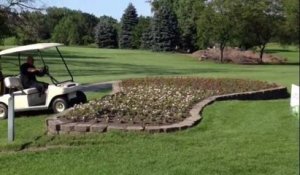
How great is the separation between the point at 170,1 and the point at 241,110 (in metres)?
73.4

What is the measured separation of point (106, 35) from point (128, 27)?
379 cm

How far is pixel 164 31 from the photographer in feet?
225

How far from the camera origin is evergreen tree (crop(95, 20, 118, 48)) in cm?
7044

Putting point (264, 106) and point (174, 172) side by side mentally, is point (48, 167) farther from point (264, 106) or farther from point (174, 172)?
point (264, 106)

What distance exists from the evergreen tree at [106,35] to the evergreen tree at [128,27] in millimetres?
1143

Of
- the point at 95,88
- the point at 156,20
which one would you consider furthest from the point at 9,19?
the point at 156,20

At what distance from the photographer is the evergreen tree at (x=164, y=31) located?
69.2 m

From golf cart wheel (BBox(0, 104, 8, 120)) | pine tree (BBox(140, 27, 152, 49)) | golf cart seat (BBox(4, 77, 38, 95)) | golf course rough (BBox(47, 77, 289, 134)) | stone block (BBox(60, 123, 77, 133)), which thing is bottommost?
golf cart wheel (BBox(0, 104, 8, 120))

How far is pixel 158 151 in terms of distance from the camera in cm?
693

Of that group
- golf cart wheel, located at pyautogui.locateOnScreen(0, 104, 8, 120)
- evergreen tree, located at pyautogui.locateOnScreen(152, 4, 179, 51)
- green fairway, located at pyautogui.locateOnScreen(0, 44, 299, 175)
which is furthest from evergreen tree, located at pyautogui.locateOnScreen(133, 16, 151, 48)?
green fairway, located at pyautogui.locateOnScreen(0, 44, 299, 175)

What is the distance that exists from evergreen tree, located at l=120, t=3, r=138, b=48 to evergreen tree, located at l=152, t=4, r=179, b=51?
12.4ft

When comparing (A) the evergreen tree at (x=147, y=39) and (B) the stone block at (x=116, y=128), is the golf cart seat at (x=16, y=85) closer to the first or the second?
(B) the stone block at (x=116, y=128)

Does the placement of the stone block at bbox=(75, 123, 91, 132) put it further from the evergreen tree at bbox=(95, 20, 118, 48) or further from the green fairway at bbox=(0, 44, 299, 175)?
the evergreen tree at bbox=(95, 20, 118, 48)

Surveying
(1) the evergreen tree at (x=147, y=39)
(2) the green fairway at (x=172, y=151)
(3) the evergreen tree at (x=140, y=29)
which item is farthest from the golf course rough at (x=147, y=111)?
(3) the evergreen tree at (x=140, y=29)
